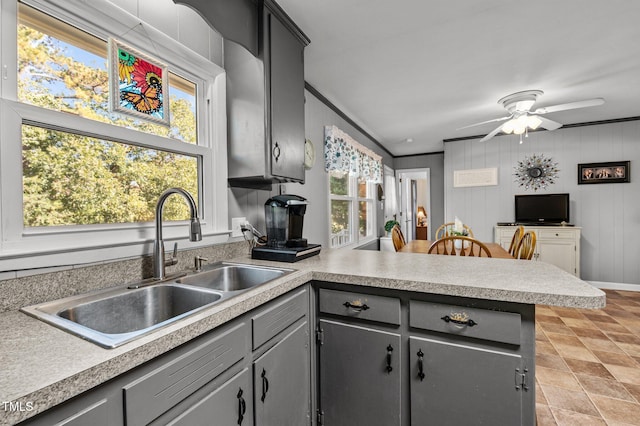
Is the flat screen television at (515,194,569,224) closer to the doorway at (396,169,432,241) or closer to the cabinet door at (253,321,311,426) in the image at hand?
the doorway at (396,169,432,241)

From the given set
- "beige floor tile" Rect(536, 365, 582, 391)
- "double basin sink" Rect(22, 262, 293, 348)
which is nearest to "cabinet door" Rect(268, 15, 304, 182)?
"double basin sink" Rect(22, 262, 293, 348)

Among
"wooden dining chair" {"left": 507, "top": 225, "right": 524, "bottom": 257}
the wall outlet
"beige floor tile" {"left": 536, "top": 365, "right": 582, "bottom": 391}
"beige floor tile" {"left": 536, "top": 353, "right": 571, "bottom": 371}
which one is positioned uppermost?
the wall outlet

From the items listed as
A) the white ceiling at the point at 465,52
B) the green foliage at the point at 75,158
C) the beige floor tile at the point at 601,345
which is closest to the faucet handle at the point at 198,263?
the green foliage at the point at 75,158

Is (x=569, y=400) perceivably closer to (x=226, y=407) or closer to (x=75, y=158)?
(x=226, y=407)

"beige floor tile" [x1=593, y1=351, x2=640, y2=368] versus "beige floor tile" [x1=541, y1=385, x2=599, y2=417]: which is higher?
"beige floor tile" [x1=593, y1=351, x2=640, y2=368]

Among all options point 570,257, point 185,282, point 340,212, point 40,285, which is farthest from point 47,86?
point 570,257

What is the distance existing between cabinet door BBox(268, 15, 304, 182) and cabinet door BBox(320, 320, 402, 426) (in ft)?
3.21

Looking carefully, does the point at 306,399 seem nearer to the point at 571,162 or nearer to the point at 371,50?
the point at 371,50

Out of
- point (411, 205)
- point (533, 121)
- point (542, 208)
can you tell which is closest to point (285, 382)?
point (533, 121)

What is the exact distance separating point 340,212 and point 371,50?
197 centimetres

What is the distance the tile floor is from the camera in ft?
5.79

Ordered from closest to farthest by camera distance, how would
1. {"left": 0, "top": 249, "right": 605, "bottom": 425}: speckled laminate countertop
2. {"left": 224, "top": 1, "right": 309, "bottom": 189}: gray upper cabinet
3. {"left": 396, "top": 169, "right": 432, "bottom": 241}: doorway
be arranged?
{"left": 0, "top": 249, "right": 605, "bottom": 425}: speckled laminate countertop → {"left": 224, "top": 1, "right": 309, "bottom": 189}: gray upper cabinet → {"left": 396, "top": 169, "right": 432, "bottom": 241}: doorway

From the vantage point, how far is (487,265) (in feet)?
5.00

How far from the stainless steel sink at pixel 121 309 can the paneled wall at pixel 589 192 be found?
497 centimetres
